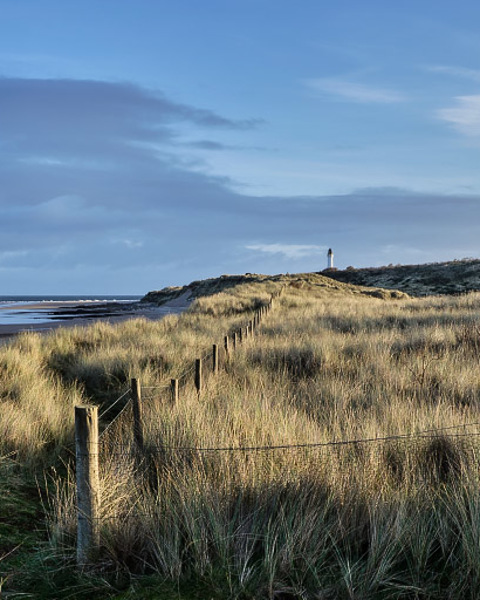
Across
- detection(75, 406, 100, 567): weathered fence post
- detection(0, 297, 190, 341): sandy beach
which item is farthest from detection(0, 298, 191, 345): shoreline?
detection(75, 406, 100, 567): weathered fence post

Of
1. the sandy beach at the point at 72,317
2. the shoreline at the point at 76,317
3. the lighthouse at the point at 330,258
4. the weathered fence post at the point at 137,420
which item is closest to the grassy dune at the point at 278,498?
the weathered fence post at the point at 137,420

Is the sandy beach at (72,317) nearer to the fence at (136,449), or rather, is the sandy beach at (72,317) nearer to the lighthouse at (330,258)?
the fence at (136,449)

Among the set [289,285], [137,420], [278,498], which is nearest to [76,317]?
[289,285]

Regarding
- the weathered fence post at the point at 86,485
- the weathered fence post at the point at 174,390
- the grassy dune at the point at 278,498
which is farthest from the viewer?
the weathered fence post at the point at 174,390

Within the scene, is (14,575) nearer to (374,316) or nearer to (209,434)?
(209,434)

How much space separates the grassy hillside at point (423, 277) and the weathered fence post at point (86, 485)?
168ft

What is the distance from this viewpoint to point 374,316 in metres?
18.1

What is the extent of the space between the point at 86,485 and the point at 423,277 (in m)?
60.9

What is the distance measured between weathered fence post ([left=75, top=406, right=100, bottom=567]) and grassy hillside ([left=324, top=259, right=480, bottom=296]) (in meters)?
51.3

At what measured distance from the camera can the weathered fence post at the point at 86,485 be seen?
338 cm

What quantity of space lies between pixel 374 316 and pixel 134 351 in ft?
31.8

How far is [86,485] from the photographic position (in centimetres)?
341

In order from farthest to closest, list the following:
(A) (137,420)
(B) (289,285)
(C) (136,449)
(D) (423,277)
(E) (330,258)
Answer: (E) (330,258) → (D) (423,277) → (B) (289,285) → (A) (137,420) → (C) (136,449)

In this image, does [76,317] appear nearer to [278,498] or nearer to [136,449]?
[136,449]
